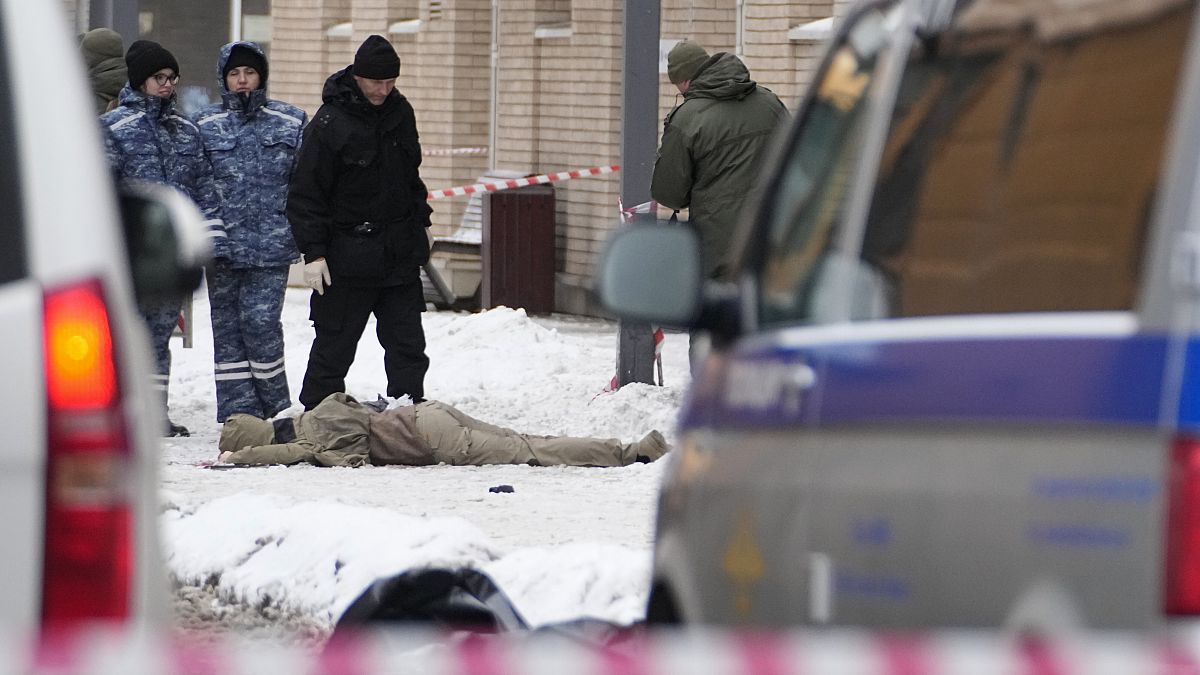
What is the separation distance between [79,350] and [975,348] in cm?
106

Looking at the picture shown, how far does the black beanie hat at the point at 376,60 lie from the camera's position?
35.4 feet

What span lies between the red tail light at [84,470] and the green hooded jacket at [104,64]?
30.4 feet

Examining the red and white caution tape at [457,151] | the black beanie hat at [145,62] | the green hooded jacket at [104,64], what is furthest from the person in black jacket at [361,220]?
the red and white caution tape at [457,151]

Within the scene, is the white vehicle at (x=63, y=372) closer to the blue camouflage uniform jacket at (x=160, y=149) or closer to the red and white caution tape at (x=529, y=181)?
the blue camouflage uniform jacket at (x=160, y=149)

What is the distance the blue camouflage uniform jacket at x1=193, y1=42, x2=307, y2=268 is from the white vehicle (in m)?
8.00

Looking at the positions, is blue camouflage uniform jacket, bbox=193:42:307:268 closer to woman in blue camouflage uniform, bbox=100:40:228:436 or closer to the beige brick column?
woman in blue camouflage uniform, bbox=100:40:228:436

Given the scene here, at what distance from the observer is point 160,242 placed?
361cm

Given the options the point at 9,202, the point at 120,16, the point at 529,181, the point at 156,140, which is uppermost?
the point at 9,202

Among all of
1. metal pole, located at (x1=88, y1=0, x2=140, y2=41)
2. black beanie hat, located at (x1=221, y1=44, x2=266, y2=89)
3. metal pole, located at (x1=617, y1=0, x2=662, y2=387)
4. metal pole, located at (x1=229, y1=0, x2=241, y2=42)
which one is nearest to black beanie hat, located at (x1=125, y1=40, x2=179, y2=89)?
black beanie hat, located at (x1=221, y1=44, x2=266, y2=89)

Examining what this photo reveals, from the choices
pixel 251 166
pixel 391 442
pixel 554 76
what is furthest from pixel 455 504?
pixel 554 76

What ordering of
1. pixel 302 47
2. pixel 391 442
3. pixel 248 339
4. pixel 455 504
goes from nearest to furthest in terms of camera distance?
pixel 455 504 < pixel 391 442 < pixel 248 339 < pixel 302 47

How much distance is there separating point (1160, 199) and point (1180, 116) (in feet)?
0.30

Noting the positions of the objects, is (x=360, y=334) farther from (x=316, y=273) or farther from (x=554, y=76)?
(x=554, y=76)

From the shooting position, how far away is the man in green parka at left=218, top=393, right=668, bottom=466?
Answer: 10023mm
